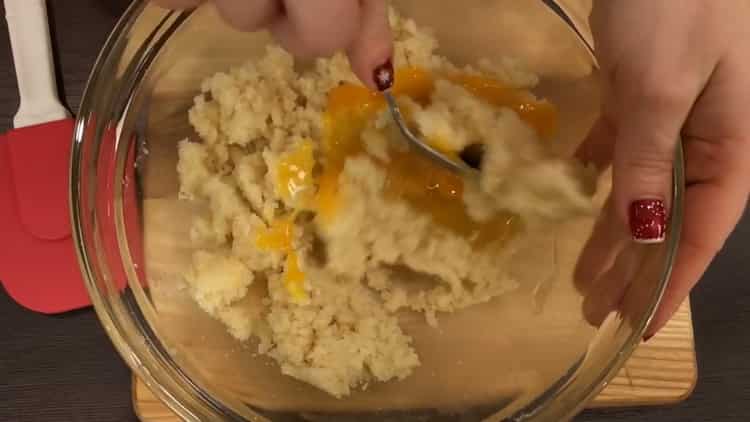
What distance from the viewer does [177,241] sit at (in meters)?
0.98

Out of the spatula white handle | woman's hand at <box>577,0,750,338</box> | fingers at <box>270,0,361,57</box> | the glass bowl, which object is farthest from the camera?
the spatula white handle

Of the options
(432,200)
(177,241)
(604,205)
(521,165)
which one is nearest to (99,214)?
(177,241)

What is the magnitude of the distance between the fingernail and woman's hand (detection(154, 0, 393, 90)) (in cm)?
31

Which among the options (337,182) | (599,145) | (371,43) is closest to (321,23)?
(371,43)

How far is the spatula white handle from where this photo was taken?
42.0 inches

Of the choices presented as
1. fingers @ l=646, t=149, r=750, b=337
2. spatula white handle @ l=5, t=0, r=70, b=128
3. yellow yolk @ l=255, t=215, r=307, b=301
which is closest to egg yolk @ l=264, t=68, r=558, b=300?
yellow yolk @ l=255, t=215, r=307, b=301

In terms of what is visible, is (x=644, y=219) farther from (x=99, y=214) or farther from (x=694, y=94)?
(x=99, y=214)

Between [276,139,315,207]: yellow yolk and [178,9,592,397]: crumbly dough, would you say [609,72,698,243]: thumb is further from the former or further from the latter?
[276,139,315,207]: yellow yolk

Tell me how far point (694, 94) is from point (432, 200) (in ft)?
1.08

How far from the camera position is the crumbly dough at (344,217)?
936 millimetres

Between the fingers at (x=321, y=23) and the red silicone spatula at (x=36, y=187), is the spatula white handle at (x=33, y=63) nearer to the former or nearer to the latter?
the red silicone spatula at (x=36, y=187)

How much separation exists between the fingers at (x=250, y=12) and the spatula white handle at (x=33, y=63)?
49 cm

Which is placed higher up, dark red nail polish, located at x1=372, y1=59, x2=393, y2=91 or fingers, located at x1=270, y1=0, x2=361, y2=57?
fingers, located at x1=270, y1=0, x2=361, y2=57

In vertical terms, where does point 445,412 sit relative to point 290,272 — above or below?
below
